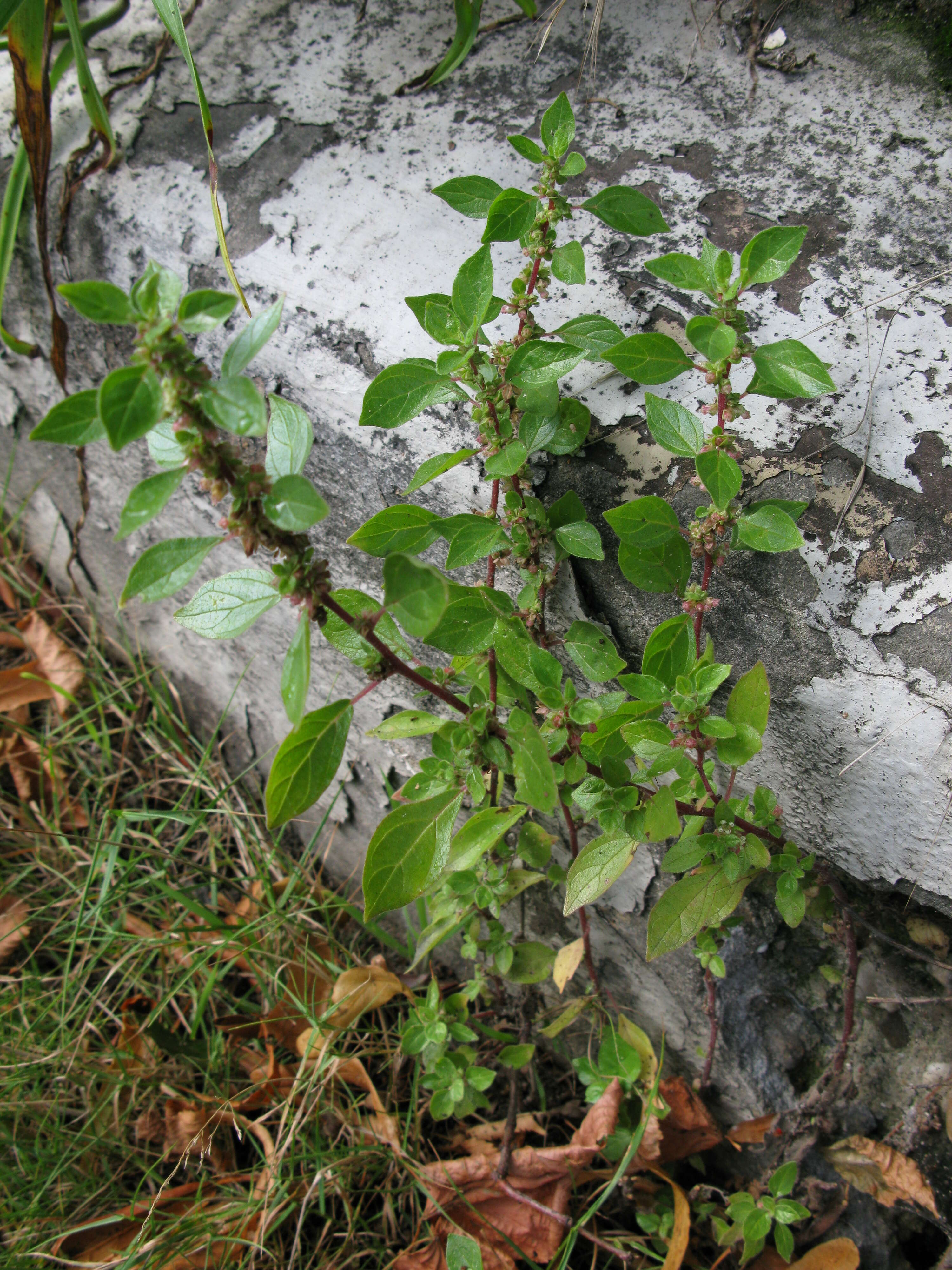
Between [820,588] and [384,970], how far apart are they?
1.06 m

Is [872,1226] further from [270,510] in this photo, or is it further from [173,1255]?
[270,510]

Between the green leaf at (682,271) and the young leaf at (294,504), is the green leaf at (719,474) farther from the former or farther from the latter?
the young leaf at (294,504)

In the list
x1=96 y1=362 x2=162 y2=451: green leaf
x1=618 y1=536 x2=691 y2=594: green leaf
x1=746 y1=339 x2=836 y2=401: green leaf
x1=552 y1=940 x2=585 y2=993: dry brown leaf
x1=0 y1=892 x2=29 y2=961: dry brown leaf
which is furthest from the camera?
x1=0 y1=892 x2=29 y2=961: dry brown leaf

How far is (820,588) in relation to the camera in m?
1.06

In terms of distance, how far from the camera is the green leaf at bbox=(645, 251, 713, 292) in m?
0.97

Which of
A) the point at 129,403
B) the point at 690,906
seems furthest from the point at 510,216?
the point at 690,906

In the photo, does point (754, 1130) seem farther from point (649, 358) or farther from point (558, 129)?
point (558, 129)

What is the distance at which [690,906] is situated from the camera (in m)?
1.08

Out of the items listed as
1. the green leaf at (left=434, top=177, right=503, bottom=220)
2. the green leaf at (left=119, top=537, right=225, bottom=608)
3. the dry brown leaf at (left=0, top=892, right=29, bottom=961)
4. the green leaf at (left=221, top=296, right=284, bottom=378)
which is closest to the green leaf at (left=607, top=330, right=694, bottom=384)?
the green leaf at (left=434, top=177, right=503, bottom=220)

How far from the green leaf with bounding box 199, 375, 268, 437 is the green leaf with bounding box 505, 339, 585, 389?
0.40 metres

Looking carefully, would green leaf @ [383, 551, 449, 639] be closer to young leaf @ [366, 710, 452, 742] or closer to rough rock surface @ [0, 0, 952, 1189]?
young leaf @ [366, 710, 452, 742]

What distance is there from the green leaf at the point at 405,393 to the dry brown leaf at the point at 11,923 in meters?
1.31

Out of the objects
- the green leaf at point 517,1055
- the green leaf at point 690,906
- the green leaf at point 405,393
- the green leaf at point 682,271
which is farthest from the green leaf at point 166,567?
the green leaf at point 517,1055

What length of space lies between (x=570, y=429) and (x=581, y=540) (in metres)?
0.16
